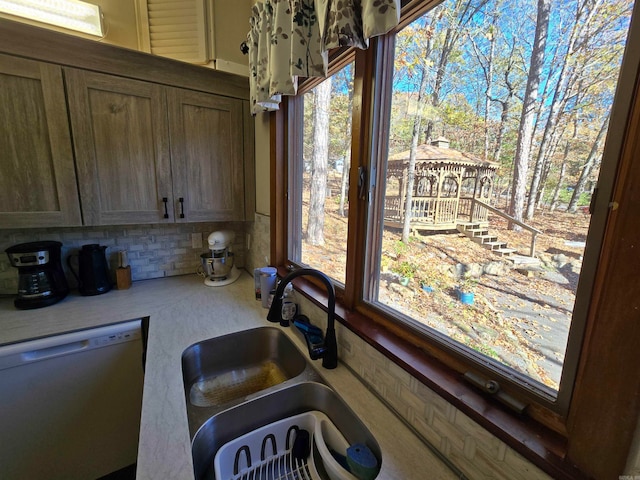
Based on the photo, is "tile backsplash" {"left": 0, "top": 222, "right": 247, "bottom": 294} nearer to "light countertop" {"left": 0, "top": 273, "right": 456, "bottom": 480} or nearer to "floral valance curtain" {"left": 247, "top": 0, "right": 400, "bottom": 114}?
"light countertop" {"left": 0, "top": 273, "right": 456, "bottom": 480}

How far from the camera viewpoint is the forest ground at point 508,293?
0.52 m

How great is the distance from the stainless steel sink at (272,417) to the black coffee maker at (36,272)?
1.25 m

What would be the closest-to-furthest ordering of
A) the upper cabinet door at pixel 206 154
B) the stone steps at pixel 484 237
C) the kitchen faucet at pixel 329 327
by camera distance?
the stone steps at pixel 484 237 → the kitchen faucet at pixel 329 327 → the upper cabinet door at pixel 206 154

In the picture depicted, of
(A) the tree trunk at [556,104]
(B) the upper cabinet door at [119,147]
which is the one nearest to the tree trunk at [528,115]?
(A) the tree trunk at [556,104]

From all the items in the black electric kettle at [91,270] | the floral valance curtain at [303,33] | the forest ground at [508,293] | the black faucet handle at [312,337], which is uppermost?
the floral valance curtain at [303,33]

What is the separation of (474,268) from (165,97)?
175cm

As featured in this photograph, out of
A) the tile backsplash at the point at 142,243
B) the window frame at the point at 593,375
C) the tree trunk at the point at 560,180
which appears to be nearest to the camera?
the window frame at the point at 593,375

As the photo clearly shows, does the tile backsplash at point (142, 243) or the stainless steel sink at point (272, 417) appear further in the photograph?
the tile backsplash at point (142, 243)

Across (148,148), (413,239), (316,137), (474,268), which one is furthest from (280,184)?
(474,268)

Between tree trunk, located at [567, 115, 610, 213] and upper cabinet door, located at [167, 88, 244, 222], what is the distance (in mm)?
1683

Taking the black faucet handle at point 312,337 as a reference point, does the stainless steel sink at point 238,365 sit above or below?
below

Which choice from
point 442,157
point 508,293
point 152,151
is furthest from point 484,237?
point 152,151

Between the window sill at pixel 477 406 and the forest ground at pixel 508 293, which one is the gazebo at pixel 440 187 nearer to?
the forest ground at pixel 508 293

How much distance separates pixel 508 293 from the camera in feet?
2.01
